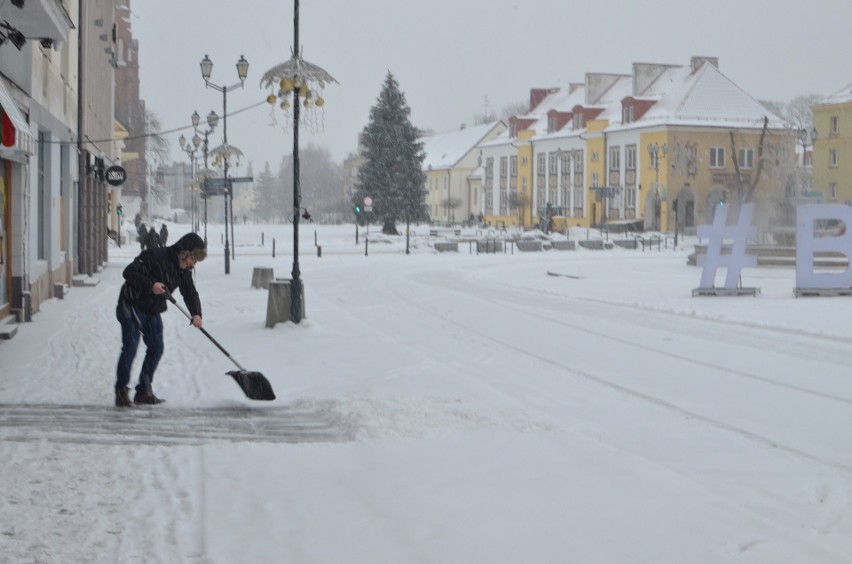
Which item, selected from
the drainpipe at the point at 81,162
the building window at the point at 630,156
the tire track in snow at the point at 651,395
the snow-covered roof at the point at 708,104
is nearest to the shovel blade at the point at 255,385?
the tire track in snow at the point at 651,395

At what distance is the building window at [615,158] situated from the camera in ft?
287

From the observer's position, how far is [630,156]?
85.7 metres

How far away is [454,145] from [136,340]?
11950cm

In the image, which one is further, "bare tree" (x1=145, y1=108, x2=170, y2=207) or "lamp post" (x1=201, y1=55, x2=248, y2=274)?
"bare tree" (x1=145, y1=108, x2=170, y2=207)

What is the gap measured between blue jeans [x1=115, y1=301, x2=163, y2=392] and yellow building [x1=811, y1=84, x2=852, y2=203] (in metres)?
74.2

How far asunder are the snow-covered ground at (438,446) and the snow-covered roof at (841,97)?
65.2 meters

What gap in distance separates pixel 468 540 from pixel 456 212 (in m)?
118

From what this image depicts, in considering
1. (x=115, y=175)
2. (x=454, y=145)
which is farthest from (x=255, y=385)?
(x=454, y=145)

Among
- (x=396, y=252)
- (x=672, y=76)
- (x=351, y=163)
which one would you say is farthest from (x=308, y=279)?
(x=351, y=163)

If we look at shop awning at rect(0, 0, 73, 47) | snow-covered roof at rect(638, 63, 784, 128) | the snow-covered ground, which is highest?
snow-covered roof at rect(638, 63, 784, 128)

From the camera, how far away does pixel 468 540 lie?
6488 millimetres

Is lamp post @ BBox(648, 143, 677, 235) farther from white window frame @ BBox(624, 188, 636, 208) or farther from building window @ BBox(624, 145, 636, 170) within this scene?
white window frame @ BBox(624, 188, 636, 208)

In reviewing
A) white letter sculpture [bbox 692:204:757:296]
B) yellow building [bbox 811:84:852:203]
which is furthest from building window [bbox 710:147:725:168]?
white letter sculpture [bbox 692:204:757:296]

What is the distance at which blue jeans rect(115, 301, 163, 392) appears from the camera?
1081cm
